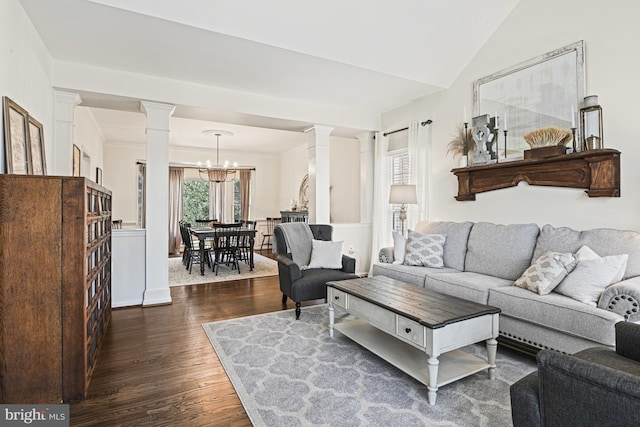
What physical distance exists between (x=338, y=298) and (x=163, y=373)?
4.88ft

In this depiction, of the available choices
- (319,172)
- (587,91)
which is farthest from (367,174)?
(587,91)

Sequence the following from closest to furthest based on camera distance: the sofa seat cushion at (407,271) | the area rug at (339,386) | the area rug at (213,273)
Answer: the area rug at (339,386), the sofa seat cushion at (407,271), the area rug at (213,273)

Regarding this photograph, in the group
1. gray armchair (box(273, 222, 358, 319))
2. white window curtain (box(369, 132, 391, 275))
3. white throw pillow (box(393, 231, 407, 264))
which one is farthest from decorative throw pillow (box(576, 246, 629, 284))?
white window curtain (box(369, 132, 391, 275))

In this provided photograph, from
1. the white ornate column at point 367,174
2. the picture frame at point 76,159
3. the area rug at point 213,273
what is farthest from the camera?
the white ornate column at point 367,174

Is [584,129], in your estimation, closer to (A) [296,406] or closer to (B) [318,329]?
(B) [318,329]

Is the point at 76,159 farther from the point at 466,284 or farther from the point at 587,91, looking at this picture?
the point at 587,91

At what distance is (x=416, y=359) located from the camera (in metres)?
2.36

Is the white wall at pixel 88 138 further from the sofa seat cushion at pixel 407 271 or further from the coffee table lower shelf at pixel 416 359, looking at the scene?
the coffee table lower shelf at pixel 416 359

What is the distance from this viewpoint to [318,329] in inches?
130

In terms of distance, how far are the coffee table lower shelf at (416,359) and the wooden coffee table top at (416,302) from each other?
356 mm

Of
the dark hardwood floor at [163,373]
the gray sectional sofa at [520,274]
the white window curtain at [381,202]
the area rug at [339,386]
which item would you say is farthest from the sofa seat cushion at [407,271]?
the white window curtain at [381,202]

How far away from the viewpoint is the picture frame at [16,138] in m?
2.28

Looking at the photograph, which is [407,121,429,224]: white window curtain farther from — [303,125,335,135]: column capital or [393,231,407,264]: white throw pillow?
[303,125,335,135]: column capital

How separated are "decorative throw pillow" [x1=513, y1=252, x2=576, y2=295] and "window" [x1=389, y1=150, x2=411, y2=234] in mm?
2662
